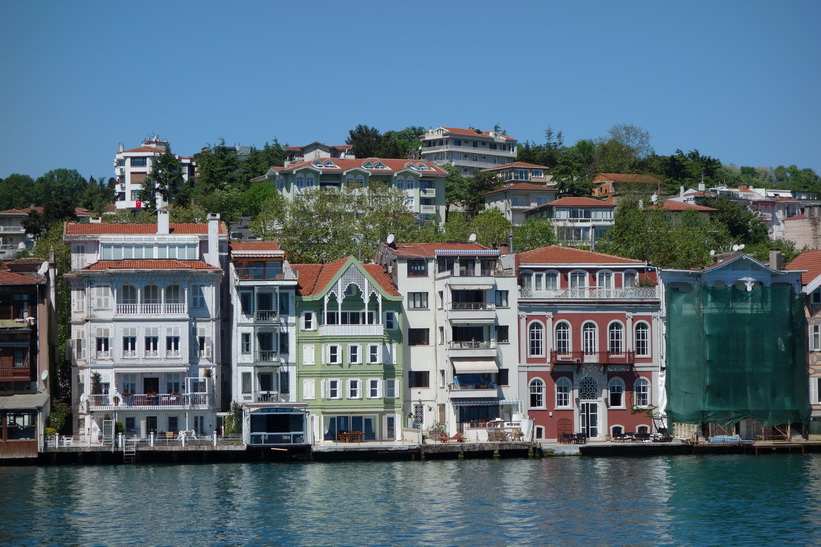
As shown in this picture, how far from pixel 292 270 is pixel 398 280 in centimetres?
634

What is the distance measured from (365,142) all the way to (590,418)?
89371 millimetres

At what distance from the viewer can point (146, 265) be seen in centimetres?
7475

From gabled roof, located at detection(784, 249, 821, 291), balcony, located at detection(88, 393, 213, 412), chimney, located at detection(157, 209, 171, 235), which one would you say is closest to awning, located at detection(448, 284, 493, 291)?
balcony, located at detection(88, 393, 213, 412)

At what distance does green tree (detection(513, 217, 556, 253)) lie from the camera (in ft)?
359

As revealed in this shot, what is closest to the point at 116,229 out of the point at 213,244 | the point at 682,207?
the point at 213,244

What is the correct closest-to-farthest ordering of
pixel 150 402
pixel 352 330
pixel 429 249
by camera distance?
pixel 150 402 < pixel 352 330 < pixel 429 249

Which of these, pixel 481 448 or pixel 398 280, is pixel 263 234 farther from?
pixel 481 448

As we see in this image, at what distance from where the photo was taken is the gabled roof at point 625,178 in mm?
152250

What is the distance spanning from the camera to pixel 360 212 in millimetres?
106562

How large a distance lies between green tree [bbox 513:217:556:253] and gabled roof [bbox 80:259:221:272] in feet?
127

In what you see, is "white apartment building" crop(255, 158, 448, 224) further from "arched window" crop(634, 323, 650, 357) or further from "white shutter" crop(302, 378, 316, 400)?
"white shutter" crop(302, 378, 316, 400)

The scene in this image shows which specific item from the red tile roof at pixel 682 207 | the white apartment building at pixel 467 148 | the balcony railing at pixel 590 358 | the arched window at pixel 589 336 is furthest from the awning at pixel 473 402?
the white apartment building at pixel 467 148

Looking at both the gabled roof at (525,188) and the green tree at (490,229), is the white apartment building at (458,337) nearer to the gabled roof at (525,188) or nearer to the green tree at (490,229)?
the green tree at (490,229)

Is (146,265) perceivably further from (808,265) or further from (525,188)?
(525,188)
